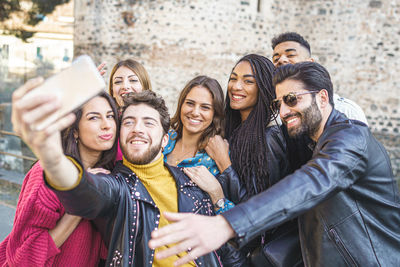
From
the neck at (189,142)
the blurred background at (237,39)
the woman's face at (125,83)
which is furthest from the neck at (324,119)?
the blurred background at (237,39)

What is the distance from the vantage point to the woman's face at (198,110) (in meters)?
2.76

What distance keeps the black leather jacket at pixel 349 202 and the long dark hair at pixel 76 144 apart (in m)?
1.15

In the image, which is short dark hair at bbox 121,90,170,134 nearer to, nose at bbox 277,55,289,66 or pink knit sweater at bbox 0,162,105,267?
pink knit sweater at bbox 0,162,105,267

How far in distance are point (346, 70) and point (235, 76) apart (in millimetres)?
9104

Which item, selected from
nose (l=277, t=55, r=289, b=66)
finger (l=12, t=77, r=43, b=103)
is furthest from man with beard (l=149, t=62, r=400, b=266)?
nose (l=277, t=55, r=289, b=66)

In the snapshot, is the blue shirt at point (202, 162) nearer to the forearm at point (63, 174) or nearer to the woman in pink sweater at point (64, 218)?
the woman in pink sweater at point (64, 218)

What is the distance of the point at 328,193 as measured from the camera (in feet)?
5.03

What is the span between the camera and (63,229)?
1865mm

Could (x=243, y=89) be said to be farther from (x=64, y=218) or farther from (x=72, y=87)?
(x=72, y=87)

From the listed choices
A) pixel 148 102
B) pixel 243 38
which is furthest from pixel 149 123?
pixel 243 38

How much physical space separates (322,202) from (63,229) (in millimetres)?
1222

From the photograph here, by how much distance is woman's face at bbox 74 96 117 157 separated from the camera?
7.17ft

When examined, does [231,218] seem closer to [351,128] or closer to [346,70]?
[351,128]

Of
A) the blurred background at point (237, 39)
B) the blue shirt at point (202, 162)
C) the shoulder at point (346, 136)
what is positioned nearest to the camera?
the shoulder at point (346, 136)
